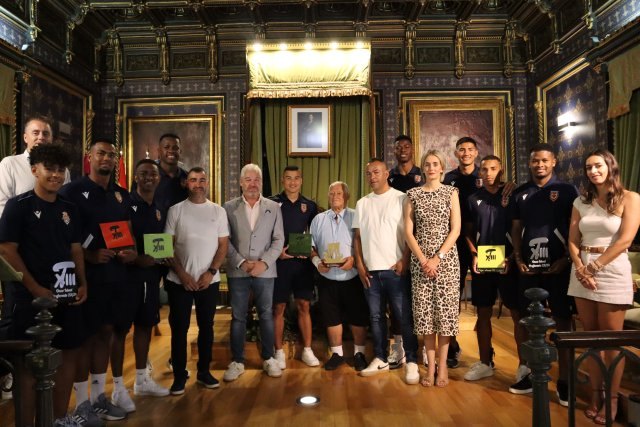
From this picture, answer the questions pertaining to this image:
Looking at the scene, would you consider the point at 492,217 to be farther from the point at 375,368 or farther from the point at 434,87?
the point at 434,87

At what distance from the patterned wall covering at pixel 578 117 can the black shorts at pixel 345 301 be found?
11.5 ft

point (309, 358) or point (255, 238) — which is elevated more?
point (255, 238)

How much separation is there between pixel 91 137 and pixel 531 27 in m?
6.58

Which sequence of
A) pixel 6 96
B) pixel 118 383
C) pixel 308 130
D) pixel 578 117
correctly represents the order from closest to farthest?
pixel 118 383 → pixel 6 96 → pixel 578 117 → pixel 308 130

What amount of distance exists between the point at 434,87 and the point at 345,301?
4425 mm

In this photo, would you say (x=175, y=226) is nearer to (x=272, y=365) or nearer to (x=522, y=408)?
(x=272, y=365)

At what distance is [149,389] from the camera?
10.4ft

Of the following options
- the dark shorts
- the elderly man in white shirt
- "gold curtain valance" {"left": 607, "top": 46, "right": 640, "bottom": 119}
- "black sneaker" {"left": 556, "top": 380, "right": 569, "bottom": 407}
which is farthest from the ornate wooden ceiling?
the dark shorts

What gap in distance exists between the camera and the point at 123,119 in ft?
23.3

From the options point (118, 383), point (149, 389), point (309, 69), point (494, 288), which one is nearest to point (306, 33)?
point (309, 69)

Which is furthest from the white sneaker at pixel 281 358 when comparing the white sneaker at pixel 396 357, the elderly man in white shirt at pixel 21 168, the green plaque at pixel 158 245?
the elderly man in white shirt at pixel 21 168

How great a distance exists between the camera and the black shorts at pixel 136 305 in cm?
280

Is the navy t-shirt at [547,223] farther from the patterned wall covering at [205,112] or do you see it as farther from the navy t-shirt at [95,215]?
the patterned wall covering at [205,112]

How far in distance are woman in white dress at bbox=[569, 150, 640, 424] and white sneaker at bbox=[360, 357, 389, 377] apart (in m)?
1.38
